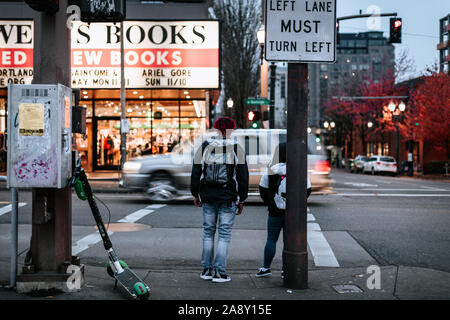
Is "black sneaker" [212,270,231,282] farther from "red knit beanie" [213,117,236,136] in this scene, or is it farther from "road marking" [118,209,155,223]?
"road marking" [118,209,155,223]

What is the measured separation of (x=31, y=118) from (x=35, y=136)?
18 centimetres

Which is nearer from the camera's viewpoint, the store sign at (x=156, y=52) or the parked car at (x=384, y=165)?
the store sign at (x=156, y=52)

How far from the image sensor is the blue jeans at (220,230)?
586cm

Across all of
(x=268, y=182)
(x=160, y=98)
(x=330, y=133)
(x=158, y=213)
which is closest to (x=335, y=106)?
(x=330, y=133)

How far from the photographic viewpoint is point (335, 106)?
55188 millimetres

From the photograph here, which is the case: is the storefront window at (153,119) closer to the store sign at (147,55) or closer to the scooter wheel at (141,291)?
the store sign at (147,55)

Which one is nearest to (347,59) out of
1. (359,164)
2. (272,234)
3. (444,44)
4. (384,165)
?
(444,44)

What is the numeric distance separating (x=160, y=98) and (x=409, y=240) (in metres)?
17.7

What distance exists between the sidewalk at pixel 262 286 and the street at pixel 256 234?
63 centimetres

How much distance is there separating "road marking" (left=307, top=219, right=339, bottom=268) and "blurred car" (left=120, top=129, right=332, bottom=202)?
3630 millimetres

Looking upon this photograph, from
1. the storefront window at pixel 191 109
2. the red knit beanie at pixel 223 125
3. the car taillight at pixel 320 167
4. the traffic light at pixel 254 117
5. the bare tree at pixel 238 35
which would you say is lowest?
the car taillight at pixel 320 167

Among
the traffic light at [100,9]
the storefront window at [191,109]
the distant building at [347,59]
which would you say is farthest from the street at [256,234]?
the distant building at [347,59]

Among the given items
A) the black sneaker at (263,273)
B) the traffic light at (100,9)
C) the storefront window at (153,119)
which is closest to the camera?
the traffic light at (100,9)

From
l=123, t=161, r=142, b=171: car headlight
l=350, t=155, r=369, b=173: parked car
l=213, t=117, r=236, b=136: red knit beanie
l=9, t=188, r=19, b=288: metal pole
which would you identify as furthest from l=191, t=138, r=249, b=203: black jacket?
l=350, t=155, r=369, b=173: parked car
